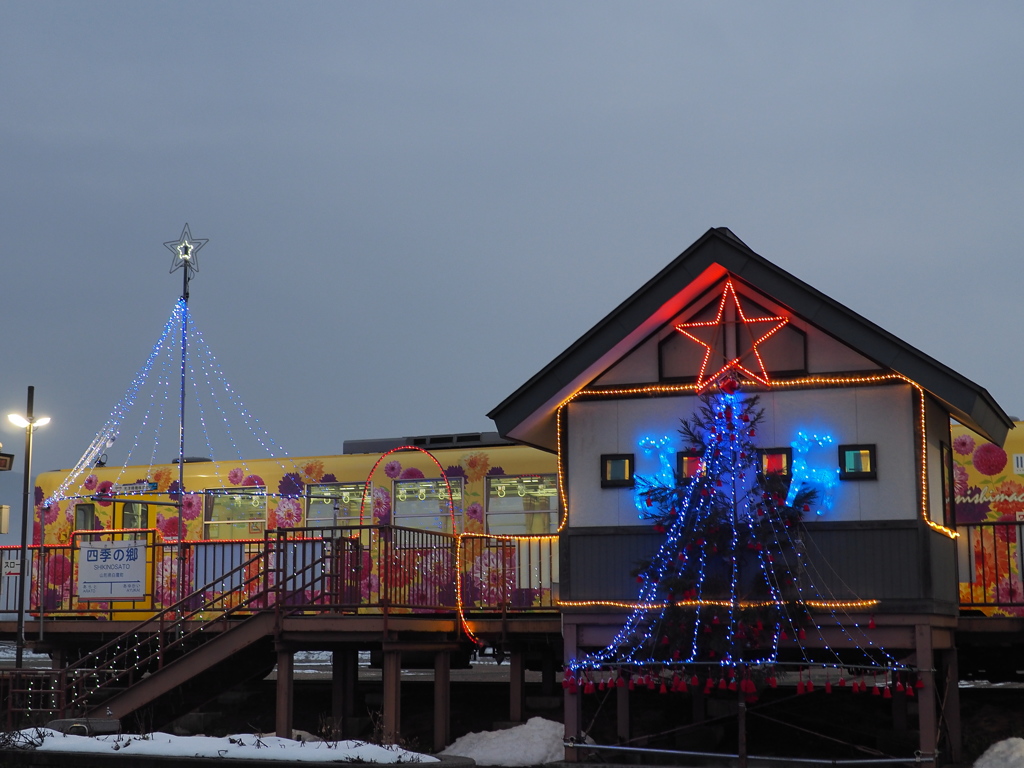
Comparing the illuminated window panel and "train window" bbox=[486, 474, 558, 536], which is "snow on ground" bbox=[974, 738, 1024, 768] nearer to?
"train window" bbox=[486, 474, 558, 536]

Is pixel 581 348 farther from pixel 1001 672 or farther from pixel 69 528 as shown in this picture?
pixel 69 528

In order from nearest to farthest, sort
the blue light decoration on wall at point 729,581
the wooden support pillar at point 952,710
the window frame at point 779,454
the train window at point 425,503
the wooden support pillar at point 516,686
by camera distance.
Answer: the blue light decoration on wall at point 729,581 < the window frame at point 779,454 < the wooden support pillar at point 952,710 < the wooden support pillar at point 516,686 < the train window at point 425,503

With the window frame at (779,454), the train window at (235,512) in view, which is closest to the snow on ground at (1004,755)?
the window frame at (779,454)

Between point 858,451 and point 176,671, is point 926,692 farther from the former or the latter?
point 176,671

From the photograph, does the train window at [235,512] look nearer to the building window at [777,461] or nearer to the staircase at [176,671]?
the staircase at [176,671]

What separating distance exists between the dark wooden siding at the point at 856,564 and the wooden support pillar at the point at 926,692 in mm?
291

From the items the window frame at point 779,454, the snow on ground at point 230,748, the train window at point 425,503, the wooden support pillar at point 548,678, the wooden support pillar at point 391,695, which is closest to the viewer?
the snow on ground at point 230,748

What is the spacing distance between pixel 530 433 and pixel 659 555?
2.73 meters

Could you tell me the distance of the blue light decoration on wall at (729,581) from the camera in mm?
15250

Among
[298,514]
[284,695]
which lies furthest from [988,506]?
[298,514]

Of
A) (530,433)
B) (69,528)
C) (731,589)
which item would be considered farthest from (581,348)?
(69,528)

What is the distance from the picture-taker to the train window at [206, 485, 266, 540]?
23.7 m

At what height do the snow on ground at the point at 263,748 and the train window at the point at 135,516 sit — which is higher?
the train window at the point at 135,516

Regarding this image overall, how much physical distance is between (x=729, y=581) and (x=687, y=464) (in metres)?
1.65
